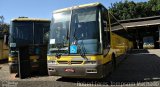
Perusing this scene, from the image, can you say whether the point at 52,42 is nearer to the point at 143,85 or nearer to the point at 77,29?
the point at 77,29

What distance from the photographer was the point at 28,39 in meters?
12.5

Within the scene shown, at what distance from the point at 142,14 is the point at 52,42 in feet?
157

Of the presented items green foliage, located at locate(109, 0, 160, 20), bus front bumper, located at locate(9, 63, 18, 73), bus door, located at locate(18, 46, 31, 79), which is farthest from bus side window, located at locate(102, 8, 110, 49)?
green foliage, located at locate(109, 0, 160, 20)

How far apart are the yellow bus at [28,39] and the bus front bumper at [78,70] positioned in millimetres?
2561

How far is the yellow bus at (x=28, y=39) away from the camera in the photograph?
12.1 meters

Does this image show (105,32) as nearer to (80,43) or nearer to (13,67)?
(80,43)

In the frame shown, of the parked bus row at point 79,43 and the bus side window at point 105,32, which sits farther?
the bus side window at point 105,32

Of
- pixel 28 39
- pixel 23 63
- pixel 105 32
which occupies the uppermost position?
pixel 105 32

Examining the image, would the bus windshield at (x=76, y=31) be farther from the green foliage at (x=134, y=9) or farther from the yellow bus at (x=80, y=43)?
the green foliage at (x=134, y=9)

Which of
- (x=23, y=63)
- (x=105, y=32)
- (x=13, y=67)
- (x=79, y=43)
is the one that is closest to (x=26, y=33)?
(x=23, y=63)

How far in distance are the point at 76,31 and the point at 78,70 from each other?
1545mm

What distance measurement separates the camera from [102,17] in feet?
32.1

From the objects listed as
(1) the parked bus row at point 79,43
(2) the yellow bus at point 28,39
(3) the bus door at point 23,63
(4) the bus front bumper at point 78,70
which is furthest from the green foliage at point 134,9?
(4) the bus front bumper at point 78,70

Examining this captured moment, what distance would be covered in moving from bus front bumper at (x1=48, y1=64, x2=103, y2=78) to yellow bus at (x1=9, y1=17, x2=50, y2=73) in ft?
8.40
